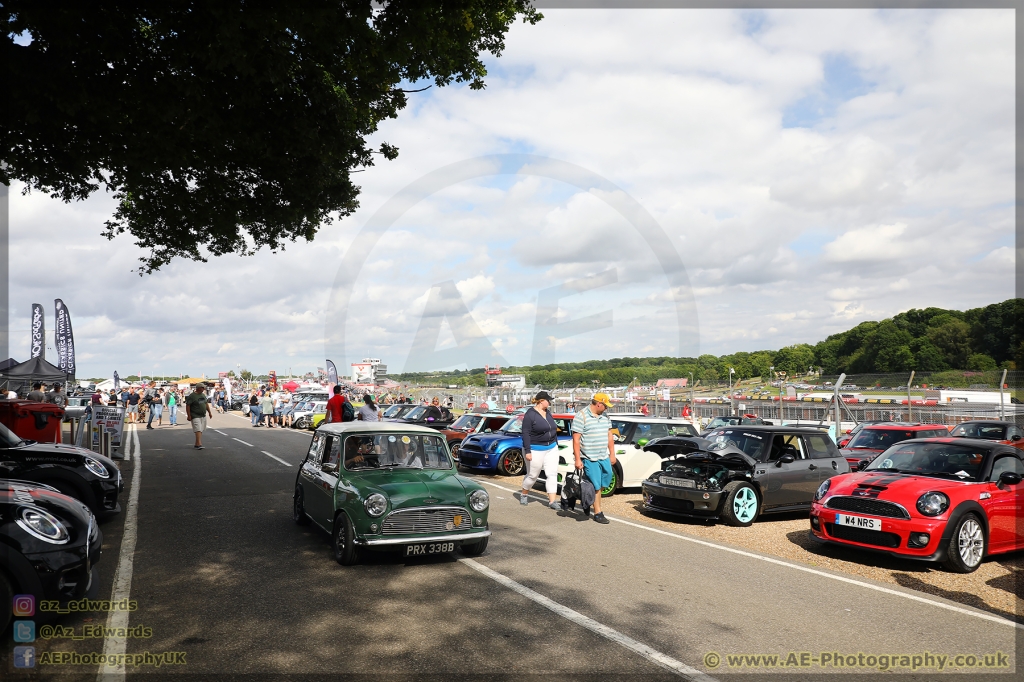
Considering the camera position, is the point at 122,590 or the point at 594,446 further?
the point at 594,446

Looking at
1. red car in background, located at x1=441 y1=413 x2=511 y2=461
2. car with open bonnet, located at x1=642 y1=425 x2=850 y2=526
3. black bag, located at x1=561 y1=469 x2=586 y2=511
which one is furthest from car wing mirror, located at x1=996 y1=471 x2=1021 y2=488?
red car in background, located at x1=441 y1=413 x2=511 y2=461

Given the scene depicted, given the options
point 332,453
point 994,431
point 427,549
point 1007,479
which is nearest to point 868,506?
point 1007,479

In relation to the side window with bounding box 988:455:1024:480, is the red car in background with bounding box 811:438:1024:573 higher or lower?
lower

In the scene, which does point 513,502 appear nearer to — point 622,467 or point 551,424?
point 551,424

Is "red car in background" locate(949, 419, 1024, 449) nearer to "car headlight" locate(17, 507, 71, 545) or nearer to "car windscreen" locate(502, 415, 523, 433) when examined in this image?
"car windscreen" locate(502, 415, 523, 433)

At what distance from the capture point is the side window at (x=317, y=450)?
8.63 m

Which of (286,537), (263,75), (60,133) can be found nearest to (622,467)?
(286,537)

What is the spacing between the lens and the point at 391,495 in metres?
7.08

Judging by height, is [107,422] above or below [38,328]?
below

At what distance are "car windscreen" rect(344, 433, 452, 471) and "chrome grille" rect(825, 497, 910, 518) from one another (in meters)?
4.84

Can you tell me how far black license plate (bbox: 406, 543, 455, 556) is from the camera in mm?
7066

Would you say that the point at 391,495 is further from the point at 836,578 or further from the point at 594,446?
the point at 836,578

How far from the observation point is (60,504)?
18.7 feet

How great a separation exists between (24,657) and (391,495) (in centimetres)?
331
